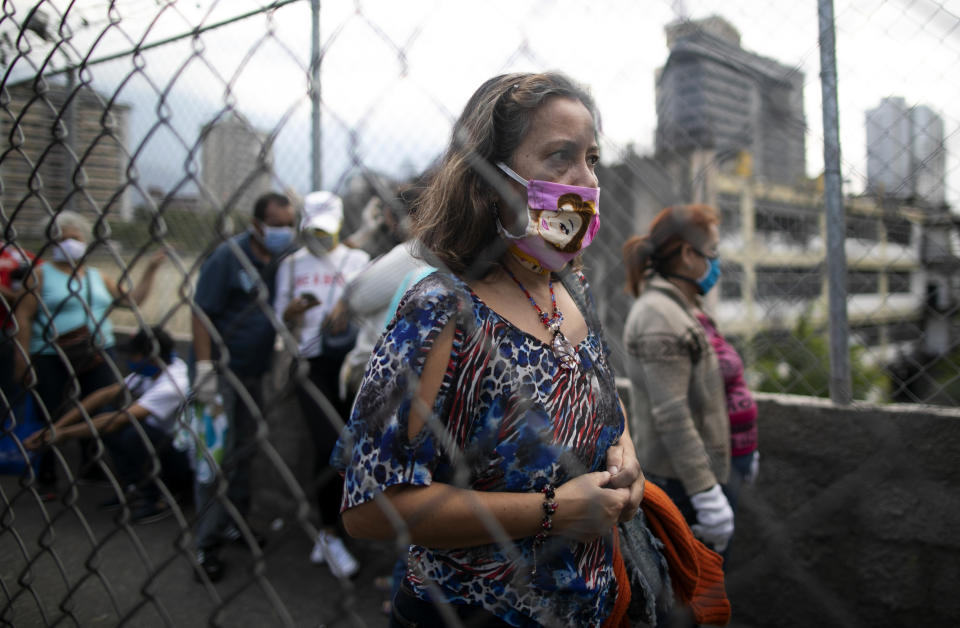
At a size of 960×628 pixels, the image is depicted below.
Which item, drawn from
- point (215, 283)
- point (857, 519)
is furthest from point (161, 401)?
point (857, 519)

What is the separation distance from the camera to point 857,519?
2.34m

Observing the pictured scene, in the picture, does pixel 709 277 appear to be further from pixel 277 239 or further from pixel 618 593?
pixel 277 239

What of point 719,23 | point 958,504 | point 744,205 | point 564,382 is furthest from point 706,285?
point 564,382

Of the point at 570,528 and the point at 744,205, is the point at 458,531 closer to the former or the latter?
the point at 570,528

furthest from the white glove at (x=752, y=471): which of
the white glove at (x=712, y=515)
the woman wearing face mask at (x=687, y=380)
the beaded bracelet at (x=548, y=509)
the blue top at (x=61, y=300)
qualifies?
the blue top at (x=61, y=300)

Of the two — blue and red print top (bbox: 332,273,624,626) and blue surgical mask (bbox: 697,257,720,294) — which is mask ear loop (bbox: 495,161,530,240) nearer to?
blue and red print top (bbox: 332,273,624,626)

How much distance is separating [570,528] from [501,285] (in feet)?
1.59

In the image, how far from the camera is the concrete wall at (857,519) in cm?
219

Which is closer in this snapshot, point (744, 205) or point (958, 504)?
point (958, 504)

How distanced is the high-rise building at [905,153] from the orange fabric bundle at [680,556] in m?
1.56

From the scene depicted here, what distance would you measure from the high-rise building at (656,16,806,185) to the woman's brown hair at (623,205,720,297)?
0.22m

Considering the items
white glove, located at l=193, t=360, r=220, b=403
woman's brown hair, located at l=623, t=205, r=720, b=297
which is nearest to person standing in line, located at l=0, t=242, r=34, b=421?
white glove, located at l=193, t=360, r=220, b=403

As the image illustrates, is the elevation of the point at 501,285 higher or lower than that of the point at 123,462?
higher

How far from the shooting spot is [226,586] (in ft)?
9.73
